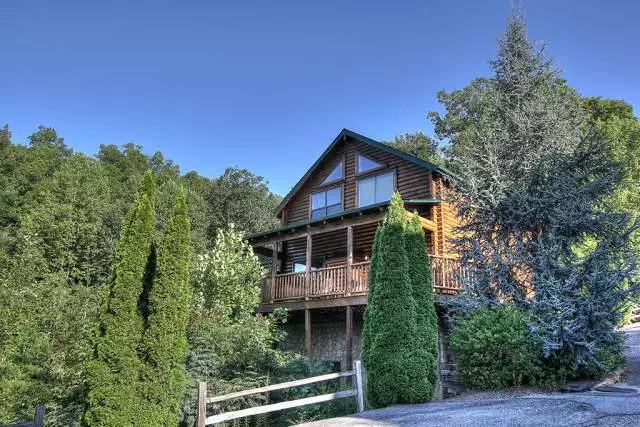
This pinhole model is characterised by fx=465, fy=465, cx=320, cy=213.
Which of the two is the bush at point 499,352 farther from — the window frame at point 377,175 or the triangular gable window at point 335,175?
the triangular gable window at point 335,175

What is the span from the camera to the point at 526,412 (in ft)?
23.9

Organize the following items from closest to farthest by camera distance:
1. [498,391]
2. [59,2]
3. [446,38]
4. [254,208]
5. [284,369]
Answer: [498,391] < [284,369] < [59,2] < [446,38] < [254,208]

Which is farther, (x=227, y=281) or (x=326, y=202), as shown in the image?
(x=326, y=202)

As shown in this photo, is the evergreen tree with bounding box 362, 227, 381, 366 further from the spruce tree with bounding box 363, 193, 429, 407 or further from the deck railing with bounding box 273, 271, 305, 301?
Result: the deck railing with bounding box 273, 271, 305, 301

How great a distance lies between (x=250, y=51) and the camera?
56.1 feet

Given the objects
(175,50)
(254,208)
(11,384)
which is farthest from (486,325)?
(254,208)

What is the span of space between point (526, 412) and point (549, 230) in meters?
6.01

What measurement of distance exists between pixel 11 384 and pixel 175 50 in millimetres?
11523

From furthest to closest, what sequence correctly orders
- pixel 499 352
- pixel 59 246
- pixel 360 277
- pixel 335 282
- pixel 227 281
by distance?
pixel 59 246, pixel 227 281, pixel 335 282, pixel 360 277, pixel 499 352

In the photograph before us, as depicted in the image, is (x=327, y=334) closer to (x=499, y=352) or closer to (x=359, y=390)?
(x=359, y=390)

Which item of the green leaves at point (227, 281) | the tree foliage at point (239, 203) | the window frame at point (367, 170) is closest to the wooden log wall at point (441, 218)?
the window frame at point (367, 170)

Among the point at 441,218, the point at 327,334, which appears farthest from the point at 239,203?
the point at 441,218

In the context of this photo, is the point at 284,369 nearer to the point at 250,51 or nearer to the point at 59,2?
the point at 250,51

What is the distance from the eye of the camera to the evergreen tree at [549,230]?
32.7 feet
